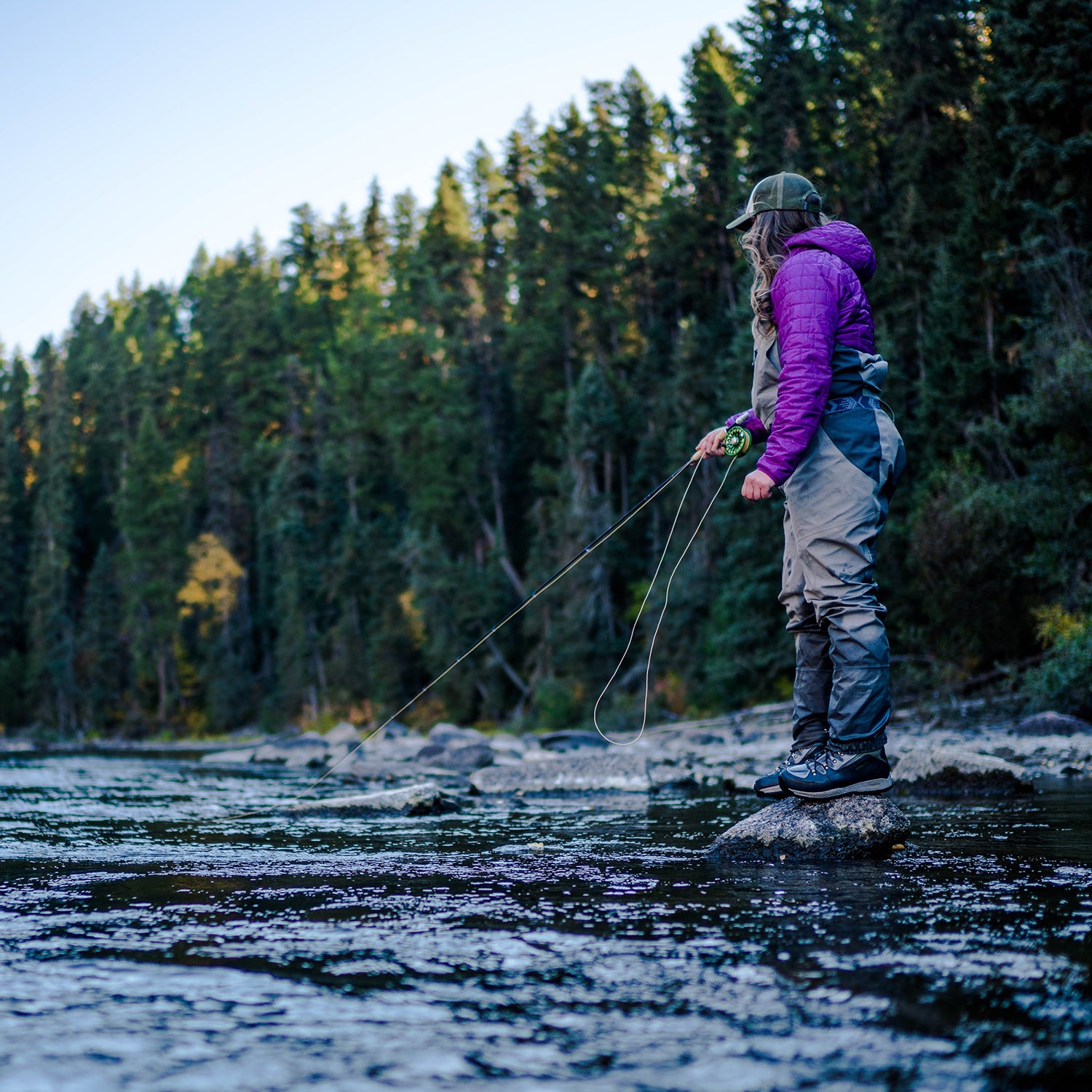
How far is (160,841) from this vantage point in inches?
193

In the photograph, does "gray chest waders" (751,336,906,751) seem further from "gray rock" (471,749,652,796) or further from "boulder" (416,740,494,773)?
"boulder" (416,740,494,773)

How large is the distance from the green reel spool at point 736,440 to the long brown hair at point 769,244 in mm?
399

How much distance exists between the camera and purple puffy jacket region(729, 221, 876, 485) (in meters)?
3.78

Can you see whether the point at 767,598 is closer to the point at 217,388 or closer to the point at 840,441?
the point at 840,441

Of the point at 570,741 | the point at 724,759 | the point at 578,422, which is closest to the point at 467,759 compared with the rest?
the point at 724,759

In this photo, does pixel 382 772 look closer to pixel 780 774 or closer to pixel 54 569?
pixel 780 774

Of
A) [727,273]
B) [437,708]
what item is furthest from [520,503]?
[727,273]

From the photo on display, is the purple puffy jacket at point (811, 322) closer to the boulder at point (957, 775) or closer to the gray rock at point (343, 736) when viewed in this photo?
the boulder at point (957, 775)

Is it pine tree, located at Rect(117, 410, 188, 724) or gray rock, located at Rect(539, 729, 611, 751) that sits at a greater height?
pine tree, located at Rect(117, 410, 188, 724)

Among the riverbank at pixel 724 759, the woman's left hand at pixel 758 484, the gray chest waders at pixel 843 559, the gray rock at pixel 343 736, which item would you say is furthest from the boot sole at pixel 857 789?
the gray rock at pixel 343 736

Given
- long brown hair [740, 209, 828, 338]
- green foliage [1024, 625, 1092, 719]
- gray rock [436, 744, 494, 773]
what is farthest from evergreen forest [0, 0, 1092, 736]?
gray rock [436, 744, 494, 773]

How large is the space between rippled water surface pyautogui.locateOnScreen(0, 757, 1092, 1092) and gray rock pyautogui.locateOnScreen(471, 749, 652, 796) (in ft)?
14.0

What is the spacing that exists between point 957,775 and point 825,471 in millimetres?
3379

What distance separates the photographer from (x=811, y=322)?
3.86 meters
